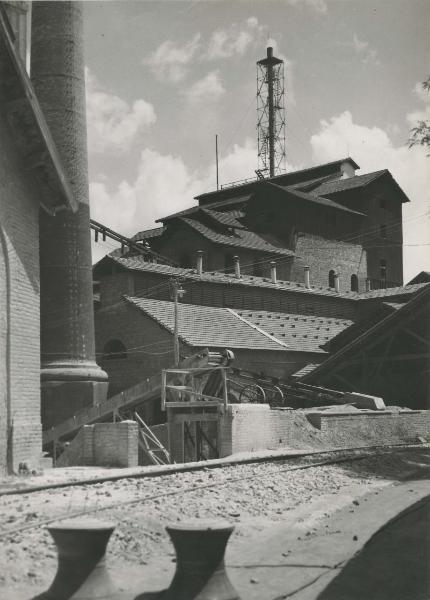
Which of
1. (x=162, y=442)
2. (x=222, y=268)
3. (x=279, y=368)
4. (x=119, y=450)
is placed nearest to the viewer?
(x=119, y=450)

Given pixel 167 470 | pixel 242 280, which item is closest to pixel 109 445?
pixel 167 470

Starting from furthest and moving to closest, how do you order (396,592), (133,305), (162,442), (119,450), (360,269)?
(360,269) → (133,305) → (162,442) → (119,450) → (396,592)

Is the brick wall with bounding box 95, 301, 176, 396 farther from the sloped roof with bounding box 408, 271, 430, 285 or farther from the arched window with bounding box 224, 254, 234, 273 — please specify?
the sloped roof with bounding box 408, 271, 430, 285

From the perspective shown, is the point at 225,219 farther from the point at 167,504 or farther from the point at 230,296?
the point at 167,504

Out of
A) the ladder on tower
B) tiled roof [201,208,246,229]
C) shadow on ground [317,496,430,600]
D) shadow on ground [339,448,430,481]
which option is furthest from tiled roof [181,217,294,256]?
shadow on ground [317,496,430,600]

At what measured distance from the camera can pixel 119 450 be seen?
1661 cm

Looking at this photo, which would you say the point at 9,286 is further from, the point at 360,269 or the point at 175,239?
the point at 360,269

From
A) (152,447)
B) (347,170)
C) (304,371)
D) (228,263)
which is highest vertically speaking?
(347,170)

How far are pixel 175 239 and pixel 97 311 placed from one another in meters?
14.4

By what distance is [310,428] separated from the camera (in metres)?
23.6

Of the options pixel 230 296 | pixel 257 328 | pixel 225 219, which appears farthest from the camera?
pixel 225 219

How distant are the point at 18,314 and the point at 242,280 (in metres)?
25.0

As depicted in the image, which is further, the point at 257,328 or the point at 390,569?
the point at 257,328

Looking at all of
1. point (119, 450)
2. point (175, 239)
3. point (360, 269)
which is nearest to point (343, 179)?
point (360, 269)
